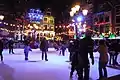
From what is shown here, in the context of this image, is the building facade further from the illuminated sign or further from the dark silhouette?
the dark silhouette

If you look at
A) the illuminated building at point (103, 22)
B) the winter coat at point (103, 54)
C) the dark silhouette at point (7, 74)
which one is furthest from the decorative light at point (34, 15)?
the winter coat at point (103, 54)

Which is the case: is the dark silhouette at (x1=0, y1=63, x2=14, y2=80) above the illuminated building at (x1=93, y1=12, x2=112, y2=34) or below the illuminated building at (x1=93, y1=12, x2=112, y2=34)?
below

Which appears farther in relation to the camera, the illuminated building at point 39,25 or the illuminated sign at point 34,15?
the illuminated sign at point 34,15

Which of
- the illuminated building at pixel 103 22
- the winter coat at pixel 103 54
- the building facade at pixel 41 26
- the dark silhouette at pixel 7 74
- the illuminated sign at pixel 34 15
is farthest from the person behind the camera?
the illuminated sign at pixel 34 15

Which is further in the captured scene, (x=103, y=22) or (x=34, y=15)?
(x=34, y=15)

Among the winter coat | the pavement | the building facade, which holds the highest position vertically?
the building facade

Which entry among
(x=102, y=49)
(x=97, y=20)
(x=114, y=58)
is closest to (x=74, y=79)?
(x=102, y=49)

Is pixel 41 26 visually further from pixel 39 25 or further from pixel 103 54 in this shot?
pixel 103 54

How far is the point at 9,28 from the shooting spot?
213ft

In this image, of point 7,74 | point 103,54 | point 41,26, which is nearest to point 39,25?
point 41,26

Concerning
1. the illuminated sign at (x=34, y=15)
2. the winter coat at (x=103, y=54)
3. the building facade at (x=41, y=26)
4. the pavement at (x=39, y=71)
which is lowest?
Answer: the pavement at (x=39, y=71)

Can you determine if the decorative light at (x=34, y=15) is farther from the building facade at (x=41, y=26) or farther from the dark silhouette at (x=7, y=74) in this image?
the dark silhouette at (x=7, y=74)

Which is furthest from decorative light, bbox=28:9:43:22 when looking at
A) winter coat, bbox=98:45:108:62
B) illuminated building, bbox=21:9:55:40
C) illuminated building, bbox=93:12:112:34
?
winter coat, bbox=98:45:108:62

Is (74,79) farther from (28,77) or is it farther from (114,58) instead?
(114,58)
